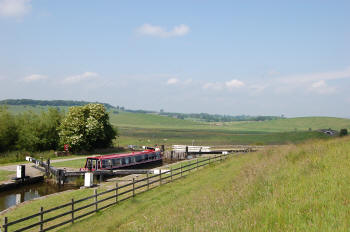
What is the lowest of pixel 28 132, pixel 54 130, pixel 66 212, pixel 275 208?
pixel 66 212

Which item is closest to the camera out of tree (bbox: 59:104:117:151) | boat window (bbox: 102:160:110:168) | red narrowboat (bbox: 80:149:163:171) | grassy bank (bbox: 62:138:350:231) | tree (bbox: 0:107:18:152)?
grassy bank (bbox: 62:138:350:231)

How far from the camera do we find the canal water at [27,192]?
2498 centimetres

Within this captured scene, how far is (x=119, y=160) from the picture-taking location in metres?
38.4

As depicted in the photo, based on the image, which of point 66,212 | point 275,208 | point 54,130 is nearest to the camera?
point 275,208

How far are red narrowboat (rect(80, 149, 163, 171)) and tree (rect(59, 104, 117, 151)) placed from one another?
11.7m

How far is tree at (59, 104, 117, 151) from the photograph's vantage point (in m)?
50.2

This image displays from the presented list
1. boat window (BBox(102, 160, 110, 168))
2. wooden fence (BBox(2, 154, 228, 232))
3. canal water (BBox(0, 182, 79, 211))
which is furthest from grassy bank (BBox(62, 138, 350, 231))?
boat window (BBox(102, 160, 110, 168))

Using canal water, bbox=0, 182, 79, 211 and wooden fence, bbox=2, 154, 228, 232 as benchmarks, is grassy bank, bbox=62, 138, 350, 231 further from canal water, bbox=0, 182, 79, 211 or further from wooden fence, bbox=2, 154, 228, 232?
canal water, bbox=0, 182, 79, 211

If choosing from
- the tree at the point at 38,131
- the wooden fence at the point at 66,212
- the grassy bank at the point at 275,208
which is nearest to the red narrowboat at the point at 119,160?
the wooden fence at the point at 66,212

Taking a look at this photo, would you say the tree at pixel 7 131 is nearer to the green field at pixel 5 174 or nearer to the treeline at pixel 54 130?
the treeline at pixel 54 130

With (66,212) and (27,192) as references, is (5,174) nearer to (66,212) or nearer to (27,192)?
(27,192)

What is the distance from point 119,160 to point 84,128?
16.5 metres

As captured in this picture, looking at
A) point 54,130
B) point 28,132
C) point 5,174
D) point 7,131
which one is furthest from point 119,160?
point 7,131

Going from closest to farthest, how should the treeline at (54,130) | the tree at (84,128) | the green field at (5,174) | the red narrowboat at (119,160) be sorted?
the green field at (5,174)
the red narrowboat at (119,160)
the treeline at (54,130)
the tree at (84,128)
